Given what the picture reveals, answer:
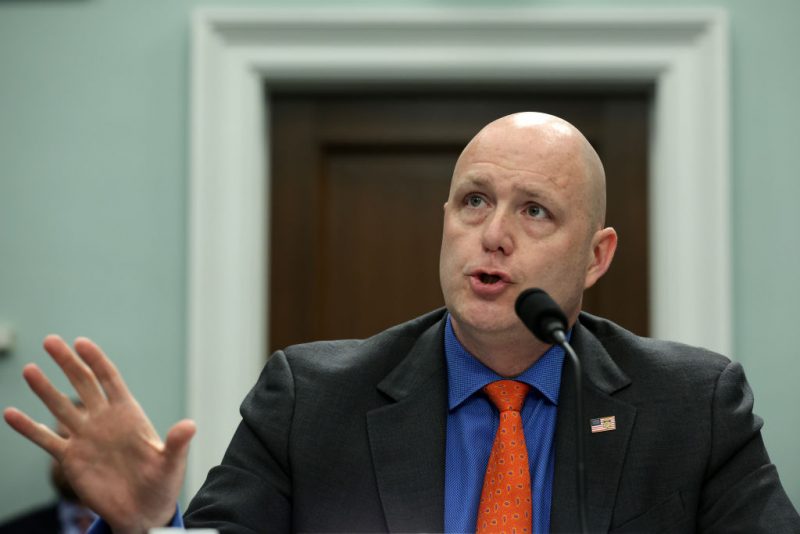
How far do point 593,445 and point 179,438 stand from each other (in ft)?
2.23

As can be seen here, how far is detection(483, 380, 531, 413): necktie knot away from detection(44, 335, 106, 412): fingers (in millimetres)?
637

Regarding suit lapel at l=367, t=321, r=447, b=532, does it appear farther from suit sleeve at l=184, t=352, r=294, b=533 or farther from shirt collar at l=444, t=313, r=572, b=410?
suit sleeve at l=184, t=352, r=294, b=533

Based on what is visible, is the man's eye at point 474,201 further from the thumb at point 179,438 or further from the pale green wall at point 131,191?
the pale green wall at point 131,191

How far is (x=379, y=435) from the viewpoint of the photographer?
1720 millimetres

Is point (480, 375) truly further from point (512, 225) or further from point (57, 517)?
point (57, 517)

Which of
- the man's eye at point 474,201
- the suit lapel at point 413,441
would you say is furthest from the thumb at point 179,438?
the man's eye at point 474,201

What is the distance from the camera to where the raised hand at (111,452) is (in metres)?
1.42

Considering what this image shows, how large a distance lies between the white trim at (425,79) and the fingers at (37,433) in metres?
1.57

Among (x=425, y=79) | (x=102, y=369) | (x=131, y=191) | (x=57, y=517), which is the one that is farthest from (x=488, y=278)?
(x=57, y=517)

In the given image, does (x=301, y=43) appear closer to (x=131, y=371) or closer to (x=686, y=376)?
(x=131, y=371)

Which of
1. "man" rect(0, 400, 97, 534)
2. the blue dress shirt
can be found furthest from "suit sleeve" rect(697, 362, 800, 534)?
"man" rect(0, 400, 97, 534)

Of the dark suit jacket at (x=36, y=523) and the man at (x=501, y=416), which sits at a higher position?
the man at (x=501, y=416)

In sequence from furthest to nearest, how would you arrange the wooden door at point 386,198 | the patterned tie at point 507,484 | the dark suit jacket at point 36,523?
the wooden door at point 386,198, the dark suit jacket at point 36,523, the patterned tie at point 507,484

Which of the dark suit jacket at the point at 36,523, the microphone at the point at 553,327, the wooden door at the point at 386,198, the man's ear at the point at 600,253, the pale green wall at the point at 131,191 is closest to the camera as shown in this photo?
the microphone at the point at 553,327
